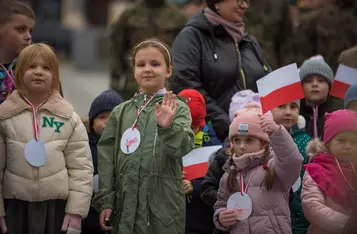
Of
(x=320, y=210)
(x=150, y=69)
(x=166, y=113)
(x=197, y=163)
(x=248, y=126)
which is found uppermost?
(x=150, y=69)

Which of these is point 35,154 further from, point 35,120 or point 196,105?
point 196,105

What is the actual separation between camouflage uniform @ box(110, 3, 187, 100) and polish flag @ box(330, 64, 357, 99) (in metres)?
4.49

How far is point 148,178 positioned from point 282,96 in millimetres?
1149

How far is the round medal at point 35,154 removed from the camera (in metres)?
6.48

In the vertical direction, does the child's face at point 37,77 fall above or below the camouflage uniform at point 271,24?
below

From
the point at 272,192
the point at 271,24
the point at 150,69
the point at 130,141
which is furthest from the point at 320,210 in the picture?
the point at 271,24

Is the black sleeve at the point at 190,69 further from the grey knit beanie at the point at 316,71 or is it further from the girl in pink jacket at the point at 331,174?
the girl in pink jacket at the point at 331,174

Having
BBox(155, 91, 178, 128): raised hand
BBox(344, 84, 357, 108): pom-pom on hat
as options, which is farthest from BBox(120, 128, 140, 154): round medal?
BBox(344, 84, 357, 108): pom-pom on hat

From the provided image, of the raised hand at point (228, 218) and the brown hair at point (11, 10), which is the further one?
the brown hair at point (11, 10)

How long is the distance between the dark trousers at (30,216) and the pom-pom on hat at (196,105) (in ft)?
4.68

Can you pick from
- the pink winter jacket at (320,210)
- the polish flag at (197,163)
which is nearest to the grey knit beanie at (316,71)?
the polish flag at (197,163)

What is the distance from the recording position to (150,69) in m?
6.62

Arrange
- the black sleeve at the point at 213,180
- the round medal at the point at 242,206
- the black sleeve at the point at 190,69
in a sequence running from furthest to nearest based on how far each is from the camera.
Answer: the black sleeve at the point at 190,69, the black sleeve at the point at 213,180, the round medal at the point at 242,206

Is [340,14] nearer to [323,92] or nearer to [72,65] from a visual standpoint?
[323,92]
